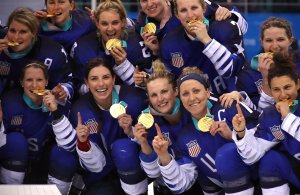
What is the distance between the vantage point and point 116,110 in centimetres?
500

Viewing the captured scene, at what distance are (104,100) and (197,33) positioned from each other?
2.07ft

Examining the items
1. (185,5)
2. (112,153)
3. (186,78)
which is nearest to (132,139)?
(112,153)

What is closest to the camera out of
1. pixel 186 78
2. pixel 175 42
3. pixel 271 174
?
pixel 271 174

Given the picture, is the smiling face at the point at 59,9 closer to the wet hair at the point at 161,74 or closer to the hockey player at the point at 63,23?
the hockey player at the point at 63,23

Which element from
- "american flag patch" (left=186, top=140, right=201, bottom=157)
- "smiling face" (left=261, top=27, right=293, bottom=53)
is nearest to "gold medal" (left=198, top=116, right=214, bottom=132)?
"american flag patch" (left=186, top=140, right=201, bottom=157)

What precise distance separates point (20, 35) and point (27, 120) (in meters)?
0.49

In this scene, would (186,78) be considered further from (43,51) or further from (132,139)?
(43,51)

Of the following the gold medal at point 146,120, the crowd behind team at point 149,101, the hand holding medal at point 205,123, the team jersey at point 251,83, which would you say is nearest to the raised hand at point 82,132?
the crowd behind team at point 149,101

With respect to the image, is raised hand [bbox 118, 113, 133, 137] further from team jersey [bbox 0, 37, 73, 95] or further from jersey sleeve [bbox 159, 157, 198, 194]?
team jersey [bbox 0, 37, 73, 95]

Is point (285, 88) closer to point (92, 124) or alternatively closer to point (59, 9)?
point (92, 124)

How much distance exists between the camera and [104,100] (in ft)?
16.9

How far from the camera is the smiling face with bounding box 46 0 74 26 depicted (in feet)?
18.0

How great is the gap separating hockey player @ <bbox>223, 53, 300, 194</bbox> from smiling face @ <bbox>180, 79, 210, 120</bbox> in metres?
0.27

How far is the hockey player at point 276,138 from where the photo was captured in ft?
15.0
